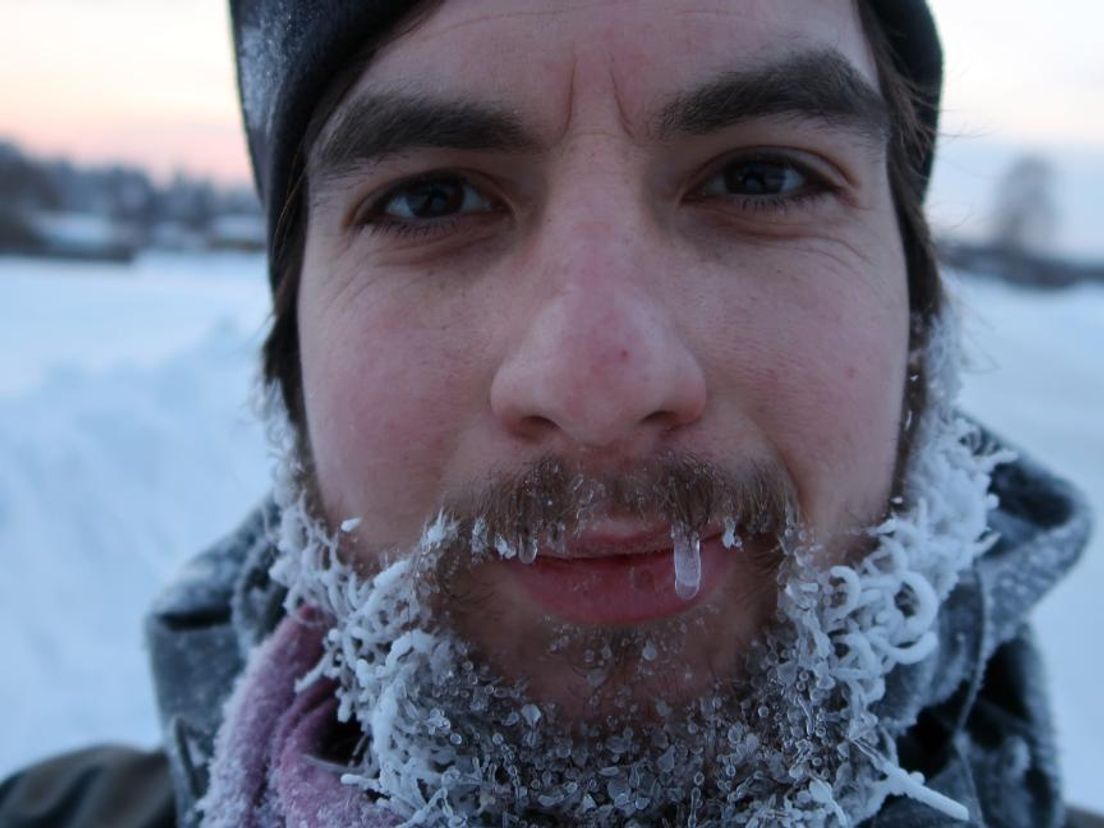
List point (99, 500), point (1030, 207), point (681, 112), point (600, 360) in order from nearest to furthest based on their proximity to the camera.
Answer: point (600, 360), point (681, 112), point (99, 500), point (1030, 207)

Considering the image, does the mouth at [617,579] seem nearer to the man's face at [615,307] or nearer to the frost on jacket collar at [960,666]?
the man's face at [615,307]

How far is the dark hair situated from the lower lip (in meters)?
A: 0.46

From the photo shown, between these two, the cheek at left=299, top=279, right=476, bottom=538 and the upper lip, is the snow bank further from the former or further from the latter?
the upper lip

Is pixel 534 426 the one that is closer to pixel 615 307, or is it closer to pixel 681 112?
pixel 615 307

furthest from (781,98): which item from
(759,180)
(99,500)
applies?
(99,500)

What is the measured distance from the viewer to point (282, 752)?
1282mm

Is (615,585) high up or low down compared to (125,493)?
up

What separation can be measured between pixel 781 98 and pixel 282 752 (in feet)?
4.08

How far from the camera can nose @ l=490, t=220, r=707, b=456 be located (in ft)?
3.30

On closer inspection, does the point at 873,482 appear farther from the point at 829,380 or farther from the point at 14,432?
the point at 14,432

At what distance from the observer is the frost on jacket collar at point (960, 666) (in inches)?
50.5

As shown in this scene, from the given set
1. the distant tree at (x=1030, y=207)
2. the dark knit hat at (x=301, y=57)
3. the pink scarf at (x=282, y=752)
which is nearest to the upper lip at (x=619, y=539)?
the pink scarf at (x=282, y=752)

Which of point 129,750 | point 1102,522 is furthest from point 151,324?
point 1102,522

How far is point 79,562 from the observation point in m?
4.24
